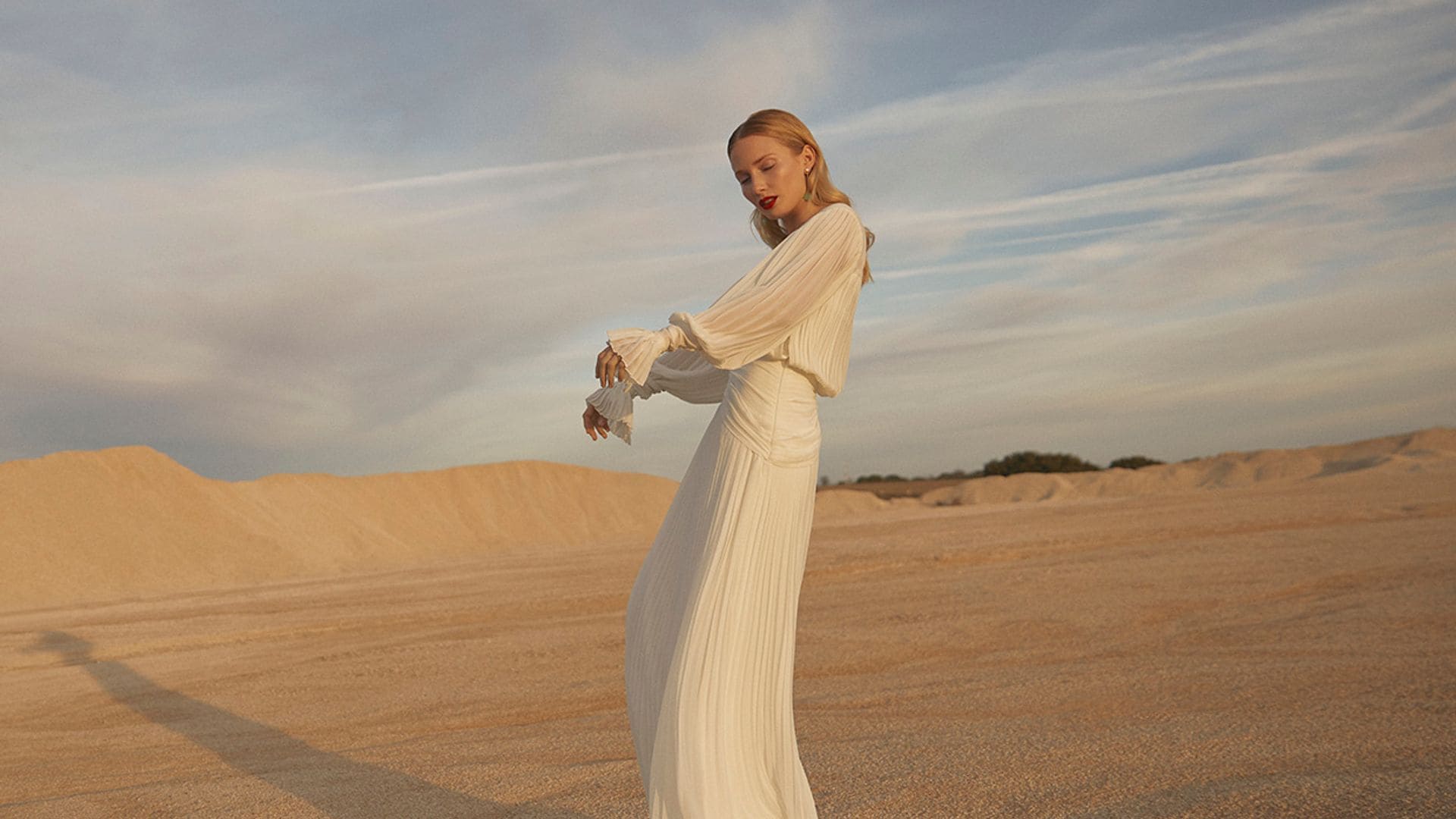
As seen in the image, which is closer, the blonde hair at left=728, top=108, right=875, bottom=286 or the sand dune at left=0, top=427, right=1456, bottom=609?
the blonde hair at left=728, top=108, right=875, bottom=286

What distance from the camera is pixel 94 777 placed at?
5348 mm

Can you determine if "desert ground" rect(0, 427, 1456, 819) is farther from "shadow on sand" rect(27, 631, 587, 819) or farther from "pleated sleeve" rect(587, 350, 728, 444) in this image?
"pleated sleeve" rect(587, 350, 728, 444)

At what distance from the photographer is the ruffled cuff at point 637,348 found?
2.10 metres

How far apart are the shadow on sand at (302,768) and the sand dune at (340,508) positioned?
12.2 metres

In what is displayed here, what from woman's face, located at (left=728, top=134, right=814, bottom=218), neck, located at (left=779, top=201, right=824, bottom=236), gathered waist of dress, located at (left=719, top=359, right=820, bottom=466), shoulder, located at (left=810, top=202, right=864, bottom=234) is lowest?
gathered waist of dress, located at (left=719, top=359, right=820, bottom=466)

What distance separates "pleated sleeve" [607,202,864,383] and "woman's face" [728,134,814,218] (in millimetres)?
108

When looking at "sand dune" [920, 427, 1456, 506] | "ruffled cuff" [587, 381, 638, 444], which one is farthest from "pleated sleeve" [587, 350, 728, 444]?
"sand dune" [920, 427, 1456, 506]

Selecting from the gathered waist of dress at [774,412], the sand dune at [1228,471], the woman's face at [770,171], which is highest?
the woman's face at [770,171]

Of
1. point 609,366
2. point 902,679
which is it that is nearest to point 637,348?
point 609,366

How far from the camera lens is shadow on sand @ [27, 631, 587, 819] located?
162 inches

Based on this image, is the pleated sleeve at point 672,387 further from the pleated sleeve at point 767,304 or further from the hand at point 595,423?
the pleated sleeve at point 767,304

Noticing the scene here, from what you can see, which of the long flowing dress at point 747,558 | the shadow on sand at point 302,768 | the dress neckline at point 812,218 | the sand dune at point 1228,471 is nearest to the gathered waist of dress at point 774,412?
the long flowing dress at point 747,558

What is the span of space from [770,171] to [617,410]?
2.40 ft

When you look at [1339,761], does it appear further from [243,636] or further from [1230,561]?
[243,636]
